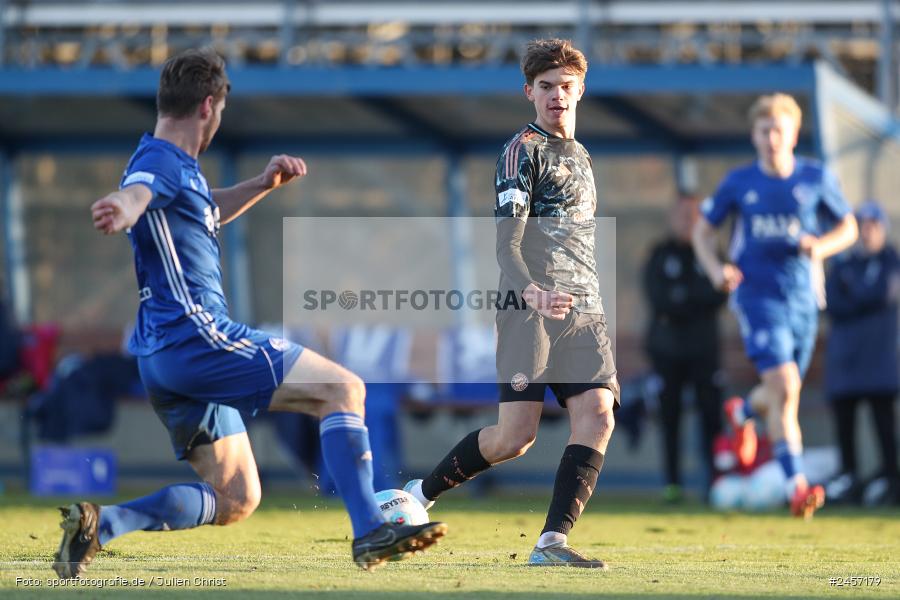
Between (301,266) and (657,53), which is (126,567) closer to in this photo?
(301,266)

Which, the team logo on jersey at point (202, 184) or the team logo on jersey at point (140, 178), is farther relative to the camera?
the team logo on jersey at point (202, 184)

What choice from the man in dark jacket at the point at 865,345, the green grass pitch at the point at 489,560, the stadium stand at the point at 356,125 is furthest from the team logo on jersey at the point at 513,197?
the stadium stand at the point at 356,125

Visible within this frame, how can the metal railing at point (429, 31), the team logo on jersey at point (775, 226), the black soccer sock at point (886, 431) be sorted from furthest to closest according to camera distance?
the metal railing at point (429, 31)
the black soccer sock at point (886, 431)
the team logo on jersey at point (775, 226)

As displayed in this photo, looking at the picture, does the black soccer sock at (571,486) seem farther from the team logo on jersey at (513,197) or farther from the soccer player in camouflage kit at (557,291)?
the team logo on jersey at (513,197)

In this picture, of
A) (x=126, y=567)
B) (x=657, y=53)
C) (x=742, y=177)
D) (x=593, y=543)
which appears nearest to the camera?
(x=126, y=567)

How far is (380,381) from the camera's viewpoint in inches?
492

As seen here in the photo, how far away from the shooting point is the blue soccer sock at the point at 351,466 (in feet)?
17.0

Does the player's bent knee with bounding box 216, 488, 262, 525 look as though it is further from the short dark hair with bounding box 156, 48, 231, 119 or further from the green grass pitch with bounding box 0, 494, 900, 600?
the short dark hair with bounding box 156, 48, 231, 119

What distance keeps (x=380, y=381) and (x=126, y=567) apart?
6.69 m

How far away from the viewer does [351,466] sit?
5.22m

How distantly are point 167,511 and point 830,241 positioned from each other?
4923 mm

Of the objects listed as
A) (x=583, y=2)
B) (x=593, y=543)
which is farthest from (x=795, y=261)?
(x=583, y=2)

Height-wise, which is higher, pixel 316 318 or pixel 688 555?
pixel 316 318

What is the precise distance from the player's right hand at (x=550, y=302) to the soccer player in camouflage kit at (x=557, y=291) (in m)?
0.13
